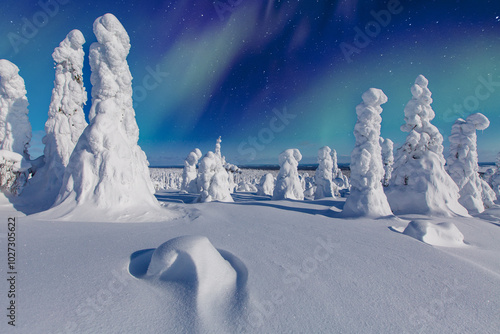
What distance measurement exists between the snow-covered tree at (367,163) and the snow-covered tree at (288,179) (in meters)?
7.86

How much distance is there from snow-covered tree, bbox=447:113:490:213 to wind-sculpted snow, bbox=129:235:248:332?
18.3 metres

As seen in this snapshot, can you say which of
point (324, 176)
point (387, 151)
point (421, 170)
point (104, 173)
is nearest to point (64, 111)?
point (104, 173)

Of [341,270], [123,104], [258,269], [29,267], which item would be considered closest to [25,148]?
[123,104]

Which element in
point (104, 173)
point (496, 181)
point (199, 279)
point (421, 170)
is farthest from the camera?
point (496, 181)

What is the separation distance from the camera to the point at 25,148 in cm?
1164

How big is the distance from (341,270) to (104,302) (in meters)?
3.32

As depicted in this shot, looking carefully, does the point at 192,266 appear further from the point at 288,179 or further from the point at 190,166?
the point at 190,166

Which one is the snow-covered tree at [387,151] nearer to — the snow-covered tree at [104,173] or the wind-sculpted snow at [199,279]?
the snow-covered tree at [104,173]

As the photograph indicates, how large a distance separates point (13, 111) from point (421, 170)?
2178 cm

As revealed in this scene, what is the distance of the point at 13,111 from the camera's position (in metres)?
11.3

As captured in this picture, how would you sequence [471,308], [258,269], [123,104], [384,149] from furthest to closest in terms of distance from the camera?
[384,149] < [123,104] < [258,269] < [471,308]

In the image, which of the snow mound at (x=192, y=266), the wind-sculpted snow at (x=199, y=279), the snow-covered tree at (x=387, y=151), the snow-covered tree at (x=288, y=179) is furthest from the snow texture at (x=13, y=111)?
the snow-covered tree at (x=387, y=151)

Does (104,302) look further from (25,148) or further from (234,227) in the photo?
(25,148)

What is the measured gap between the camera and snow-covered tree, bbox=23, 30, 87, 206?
436 inches
